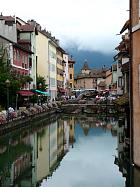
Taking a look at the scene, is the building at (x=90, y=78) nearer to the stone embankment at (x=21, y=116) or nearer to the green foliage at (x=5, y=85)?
the stone embankment at (x=21, y=116)

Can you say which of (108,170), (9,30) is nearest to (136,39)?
(108,170)

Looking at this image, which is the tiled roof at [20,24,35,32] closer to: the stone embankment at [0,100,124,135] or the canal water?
the stone embankment at [0,100,124,135]

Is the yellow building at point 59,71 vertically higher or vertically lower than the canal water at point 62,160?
higher

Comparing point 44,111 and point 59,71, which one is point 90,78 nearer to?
point 59,71

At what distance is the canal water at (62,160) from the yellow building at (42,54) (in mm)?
40148

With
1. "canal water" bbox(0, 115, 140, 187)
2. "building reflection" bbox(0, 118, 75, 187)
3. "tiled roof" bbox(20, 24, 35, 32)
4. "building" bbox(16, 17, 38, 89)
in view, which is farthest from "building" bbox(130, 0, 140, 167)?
"tiled roof" bbox(20, 24, 35, 32)

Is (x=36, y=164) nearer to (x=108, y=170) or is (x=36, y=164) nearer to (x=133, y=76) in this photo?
(x=108, y=170)

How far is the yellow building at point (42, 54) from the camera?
81375 mm

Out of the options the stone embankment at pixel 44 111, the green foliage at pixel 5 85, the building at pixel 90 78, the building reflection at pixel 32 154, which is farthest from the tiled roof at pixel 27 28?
the building at pixel 90 78

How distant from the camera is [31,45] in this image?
234ft

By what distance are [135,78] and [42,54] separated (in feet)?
219

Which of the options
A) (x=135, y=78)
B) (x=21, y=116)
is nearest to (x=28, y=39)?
(x=21, y=116)

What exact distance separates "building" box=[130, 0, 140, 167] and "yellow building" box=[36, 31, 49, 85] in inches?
2417

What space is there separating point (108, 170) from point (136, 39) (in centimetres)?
634
